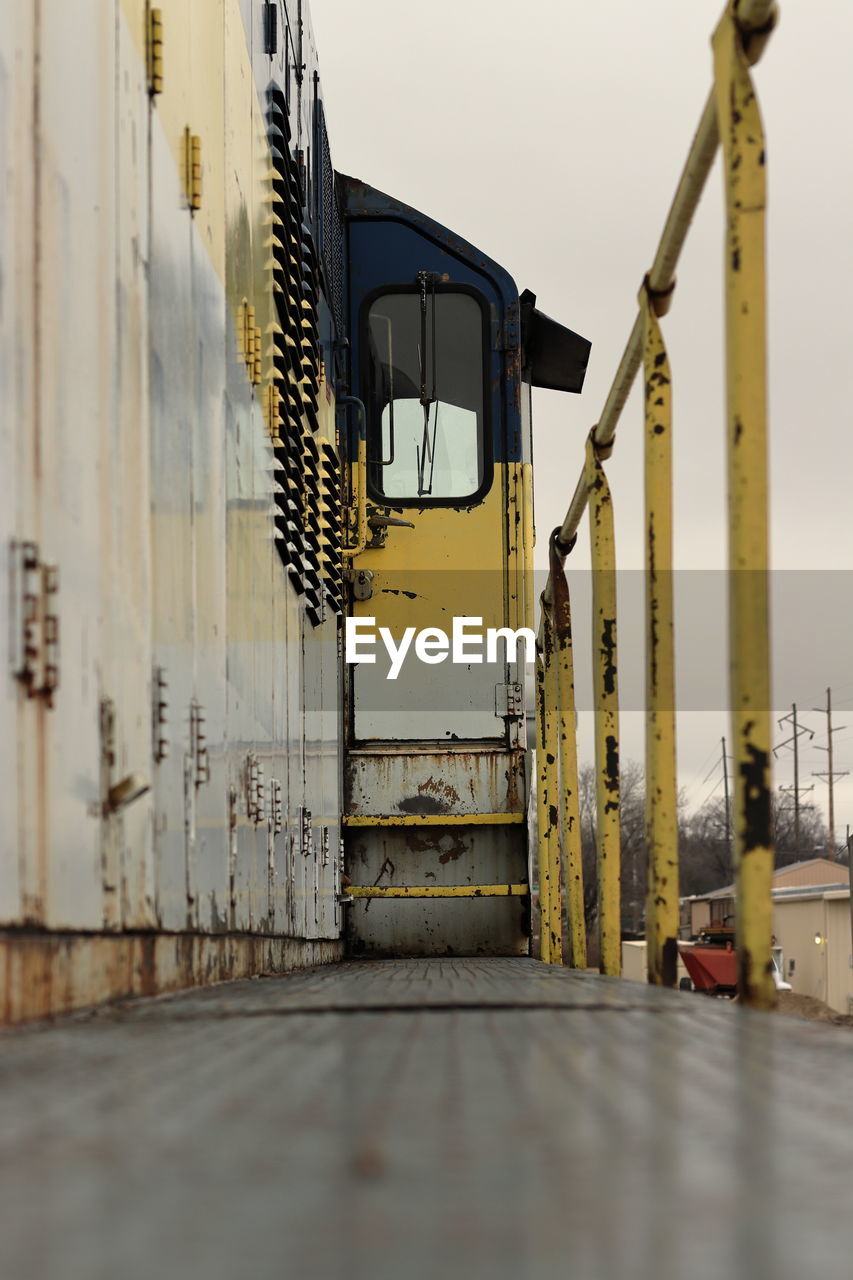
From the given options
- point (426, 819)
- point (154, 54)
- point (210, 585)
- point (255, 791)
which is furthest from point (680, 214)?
point (426, 819)

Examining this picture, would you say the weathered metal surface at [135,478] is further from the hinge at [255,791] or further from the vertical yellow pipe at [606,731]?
the vertical yellow pipe at [606,731]

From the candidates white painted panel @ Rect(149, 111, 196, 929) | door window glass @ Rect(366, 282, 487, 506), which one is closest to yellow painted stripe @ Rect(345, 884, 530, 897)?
door window glass @ Rect(366, 282, 487, 506)

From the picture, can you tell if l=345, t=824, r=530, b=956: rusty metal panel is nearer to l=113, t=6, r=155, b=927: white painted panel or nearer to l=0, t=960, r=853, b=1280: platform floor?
l=113, t=6, r=155, b=927: white painted panel

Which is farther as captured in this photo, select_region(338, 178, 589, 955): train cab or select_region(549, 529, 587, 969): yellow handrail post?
select_region(338, 178, 589, 955): train cab

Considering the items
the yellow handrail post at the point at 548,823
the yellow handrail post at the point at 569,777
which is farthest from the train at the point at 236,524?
the yellow handrail post at the point at 569,777

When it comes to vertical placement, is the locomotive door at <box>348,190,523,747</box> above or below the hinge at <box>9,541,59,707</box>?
above

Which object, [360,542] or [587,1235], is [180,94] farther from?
[360,542]

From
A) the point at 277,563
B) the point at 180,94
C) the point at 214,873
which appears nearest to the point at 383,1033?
the point at 214,873

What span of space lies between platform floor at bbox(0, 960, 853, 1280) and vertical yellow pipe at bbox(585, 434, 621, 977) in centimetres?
291

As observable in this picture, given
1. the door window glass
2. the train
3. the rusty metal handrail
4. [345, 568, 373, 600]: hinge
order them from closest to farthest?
1. the train
2. the rusty metal handrail
3. [345, 568, 373, 600]: hinge
4. the door window glass

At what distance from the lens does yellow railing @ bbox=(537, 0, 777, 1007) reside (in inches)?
122

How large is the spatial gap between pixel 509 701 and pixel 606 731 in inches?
141

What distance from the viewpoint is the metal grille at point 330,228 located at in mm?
8211

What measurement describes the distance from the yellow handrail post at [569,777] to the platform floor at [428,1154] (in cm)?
444
